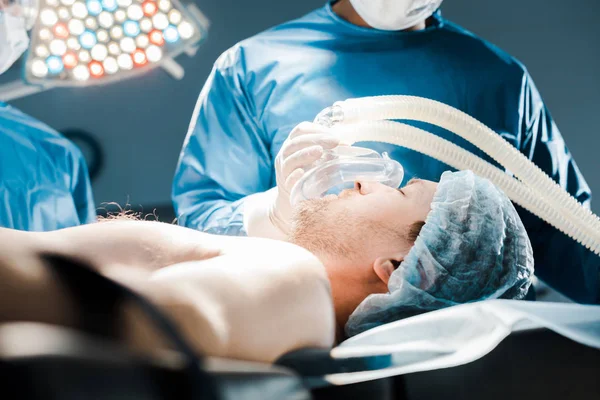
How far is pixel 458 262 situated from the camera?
1.16 metres

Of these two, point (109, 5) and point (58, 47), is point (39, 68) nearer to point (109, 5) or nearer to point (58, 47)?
point (58, 47)

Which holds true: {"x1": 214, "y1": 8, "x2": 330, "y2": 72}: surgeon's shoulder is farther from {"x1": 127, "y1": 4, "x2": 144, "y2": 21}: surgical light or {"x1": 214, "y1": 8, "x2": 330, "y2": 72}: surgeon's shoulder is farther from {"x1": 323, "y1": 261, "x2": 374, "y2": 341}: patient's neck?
{"x1": 323, "y1": 261, "x2": 374, "y2": 341}: patient's neck

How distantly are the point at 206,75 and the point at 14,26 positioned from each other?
70 centimetres

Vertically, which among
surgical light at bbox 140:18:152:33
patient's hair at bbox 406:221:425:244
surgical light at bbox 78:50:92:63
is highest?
surgical light at bbox 140:18:152:33

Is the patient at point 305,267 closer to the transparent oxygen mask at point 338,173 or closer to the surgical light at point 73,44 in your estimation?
the transparent oxygen mask at point 338,173

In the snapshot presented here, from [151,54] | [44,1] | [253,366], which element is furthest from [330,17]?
[253,366]

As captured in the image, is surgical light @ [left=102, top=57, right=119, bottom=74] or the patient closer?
the patient

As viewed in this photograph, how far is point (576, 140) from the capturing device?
243 cm

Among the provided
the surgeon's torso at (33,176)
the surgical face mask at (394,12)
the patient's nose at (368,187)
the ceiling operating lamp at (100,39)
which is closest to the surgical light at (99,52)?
the ceiling operating lamp at (100,39)

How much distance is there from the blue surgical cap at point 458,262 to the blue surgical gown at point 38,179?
1.05m

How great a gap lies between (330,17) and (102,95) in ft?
3.10

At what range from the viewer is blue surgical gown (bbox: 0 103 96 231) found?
178cm

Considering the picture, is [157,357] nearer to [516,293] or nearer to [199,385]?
[199,385]

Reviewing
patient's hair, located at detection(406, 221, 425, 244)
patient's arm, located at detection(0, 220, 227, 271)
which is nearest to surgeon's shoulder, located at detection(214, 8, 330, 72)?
patient's hair, located at detection(406, 221, 425, 244)
